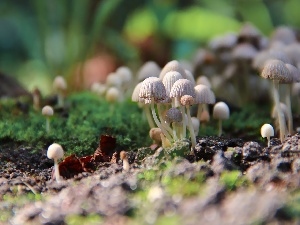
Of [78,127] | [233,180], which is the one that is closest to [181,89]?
[233,180]

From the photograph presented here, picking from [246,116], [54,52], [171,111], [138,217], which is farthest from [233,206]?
[54,52]

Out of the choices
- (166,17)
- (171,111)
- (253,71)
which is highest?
(166,17)

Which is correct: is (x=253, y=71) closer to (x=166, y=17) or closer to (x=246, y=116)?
(x=246, y=116)

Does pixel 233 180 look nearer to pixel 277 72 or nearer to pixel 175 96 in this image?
pixel 175 96

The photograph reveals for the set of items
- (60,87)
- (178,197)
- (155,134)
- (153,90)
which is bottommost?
(178,197)

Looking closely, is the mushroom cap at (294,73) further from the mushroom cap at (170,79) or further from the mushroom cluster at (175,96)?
the mushroom cap at (170,79)

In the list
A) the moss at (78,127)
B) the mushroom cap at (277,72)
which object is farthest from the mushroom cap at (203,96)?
the moss at (78,127)
